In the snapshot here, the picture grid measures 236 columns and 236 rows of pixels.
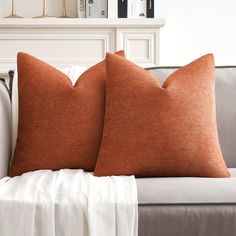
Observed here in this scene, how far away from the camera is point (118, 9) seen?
11.1 feet

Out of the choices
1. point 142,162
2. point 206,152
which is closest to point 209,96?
point 206,152

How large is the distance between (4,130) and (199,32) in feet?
6.59

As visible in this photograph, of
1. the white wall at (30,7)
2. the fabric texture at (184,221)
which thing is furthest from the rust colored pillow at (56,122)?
the white wall at (30,7)

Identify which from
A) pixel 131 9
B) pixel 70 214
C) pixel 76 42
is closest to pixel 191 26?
pixel 131 9

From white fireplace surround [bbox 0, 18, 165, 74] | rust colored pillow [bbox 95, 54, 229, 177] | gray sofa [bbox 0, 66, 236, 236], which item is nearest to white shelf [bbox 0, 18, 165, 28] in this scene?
white fireplace surround [bbox 0, 18, 165, 74]

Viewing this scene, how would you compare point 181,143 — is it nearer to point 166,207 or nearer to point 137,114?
point 137,114

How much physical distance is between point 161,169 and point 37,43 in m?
1.90

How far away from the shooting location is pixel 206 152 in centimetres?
179

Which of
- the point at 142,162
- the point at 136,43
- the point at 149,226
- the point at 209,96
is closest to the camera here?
the point at 149,226

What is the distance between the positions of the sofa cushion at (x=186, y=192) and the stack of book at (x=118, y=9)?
1.93 metres

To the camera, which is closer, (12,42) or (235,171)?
(235,171)

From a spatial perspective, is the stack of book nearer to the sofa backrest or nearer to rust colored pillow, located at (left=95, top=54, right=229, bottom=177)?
the sofa backrest

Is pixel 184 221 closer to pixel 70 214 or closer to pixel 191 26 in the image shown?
pixel 70 214

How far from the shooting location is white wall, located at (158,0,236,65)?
11.7 feet
